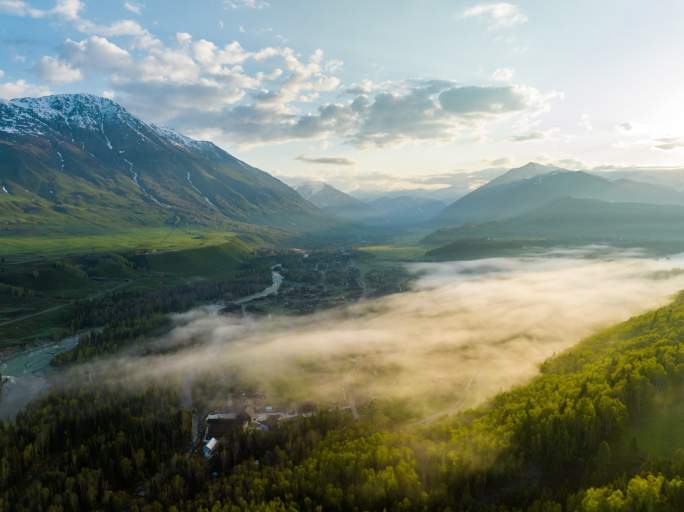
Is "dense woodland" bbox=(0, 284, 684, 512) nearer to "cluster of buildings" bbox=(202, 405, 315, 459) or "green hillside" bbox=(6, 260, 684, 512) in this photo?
"green hillside" bbox=(6, 260, 684, 512)

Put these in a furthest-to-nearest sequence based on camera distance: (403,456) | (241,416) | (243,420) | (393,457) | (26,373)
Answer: (26,373)
(241,416)
(243,420)
(403,456)
(393,457)

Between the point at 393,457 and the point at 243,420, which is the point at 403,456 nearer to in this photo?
the point at 393,457

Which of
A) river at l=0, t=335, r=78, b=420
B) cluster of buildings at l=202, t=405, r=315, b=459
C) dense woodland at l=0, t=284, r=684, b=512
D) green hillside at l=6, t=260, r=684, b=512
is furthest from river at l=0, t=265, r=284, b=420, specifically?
cluster of buildings at l=202, t=405, r=315, b=459

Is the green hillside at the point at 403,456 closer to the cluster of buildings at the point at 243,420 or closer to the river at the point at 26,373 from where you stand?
the cluster of buildings at the point at 243,420

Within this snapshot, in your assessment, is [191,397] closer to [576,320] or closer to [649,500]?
[649,500]

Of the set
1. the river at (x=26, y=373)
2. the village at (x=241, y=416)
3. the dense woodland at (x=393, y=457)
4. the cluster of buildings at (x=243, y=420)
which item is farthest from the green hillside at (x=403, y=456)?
the river at (x=26, y=373)

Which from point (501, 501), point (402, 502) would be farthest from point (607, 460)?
point (402, 502)

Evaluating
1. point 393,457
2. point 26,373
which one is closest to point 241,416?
point 393,457

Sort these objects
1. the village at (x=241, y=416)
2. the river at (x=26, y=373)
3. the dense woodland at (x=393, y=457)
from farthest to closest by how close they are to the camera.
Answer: the river at (x=26, y=373)
the village at (x=241, y=416)
the dense woodland at (x=393, y=457)
